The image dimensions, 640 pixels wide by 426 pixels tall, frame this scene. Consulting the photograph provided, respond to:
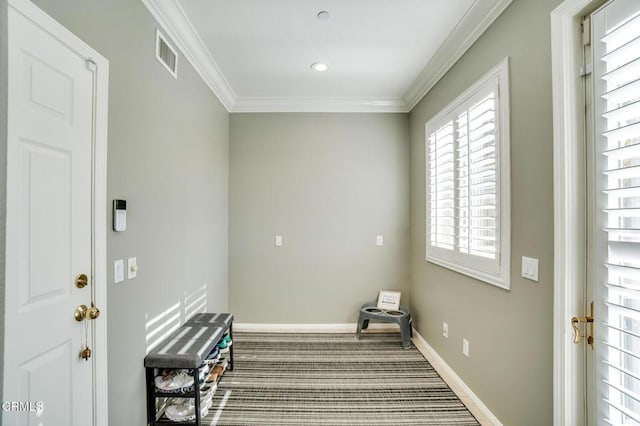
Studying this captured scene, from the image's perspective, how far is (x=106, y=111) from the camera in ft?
4.84

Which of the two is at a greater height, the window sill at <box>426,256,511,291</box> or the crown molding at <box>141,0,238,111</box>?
the crown molding at <box>141,0,238,111</box>

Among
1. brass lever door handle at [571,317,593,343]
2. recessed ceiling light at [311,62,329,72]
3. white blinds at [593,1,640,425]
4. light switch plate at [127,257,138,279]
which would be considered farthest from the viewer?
recessed ceiling light at [311,62,329,72]

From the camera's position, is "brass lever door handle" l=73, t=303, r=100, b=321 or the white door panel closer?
the white door panel

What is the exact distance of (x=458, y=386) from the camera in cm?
241

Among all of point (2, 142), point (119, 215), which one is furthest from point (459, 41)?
point (2, 142)

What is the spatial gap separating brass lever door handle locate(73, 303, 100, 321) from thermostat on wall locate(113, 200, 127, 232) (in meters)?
0.39

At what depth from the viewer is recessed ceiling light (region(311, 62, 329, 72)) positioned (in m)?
2.80

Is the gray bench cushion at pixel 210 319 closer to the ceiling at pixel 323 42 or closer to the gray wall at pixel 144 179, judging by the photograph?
the gray wall at pixel 144 179

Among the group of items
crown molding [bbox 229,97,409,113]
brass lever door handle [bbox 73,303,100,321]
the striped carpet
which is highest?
crown molding [bbox 229,97,409,113]

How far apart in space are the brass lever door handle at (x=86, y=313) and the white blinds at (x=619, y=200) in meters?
2.15

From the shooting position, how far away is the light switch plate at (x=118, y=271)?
156 cm

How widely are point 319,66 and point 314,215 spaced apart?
1.64 meters

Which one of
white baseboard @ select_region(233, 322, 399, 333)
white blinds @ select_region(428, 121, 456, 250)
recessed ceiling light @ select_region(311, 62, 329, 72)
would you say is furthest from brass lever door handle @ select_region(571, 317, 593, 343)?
recessed ceiling light @ select_region(311, 62, 329, 72)

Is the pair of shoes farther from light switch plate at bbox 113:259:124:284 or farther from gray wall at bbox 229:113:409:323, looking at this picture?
gray wall at bbox 229:113:409:323
